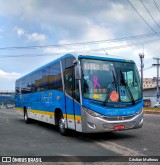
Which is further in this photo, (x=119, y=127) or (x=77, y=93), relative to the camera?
(x=77, y=93)

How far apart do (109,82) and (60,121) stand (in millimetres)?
3178

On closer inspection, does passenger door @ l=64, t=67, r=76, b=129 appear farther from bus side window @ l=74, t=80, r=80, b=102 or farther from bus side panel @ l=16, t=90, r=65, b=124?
bus side panel @ l=16, t=90, r=65, b=124

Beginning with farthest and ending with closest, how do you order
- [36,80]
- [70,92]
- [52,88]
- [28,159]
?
[36,80]
[52,88]
[70,92]
[28,159]

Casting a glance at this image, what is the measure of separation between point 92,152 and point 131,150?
1.16 m

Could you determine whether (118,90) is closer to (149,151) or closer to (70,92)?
(70,92)

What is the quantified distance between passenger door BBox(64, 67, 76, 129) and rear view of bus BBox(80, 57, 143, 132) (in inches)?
34.2

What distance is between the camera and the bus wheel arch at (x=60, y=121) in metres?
13.0

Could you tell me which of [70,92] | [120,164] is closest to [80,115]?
[70,92]

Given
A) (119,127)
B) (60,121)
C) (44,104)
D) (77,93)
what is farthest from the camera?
(44,104)

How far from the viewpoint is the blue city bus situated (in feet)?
36.2

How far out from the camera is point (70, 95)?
477 inches

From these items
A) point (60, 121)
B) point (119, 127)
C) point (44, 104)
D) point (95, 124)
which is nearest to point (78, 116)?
point (95, 124)

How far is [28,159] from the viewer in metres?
8.13

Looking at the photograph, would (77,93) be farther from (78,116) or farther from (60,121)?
(60,121)
